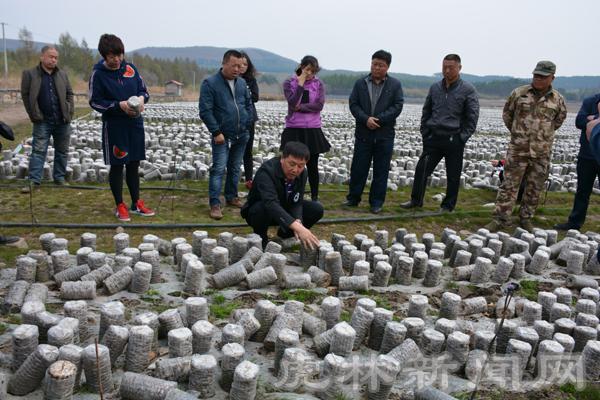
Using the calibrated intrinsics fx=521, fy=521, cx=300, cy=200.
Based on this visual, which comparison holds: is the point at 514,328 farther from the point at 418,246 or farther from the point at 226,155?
the point at 226,155

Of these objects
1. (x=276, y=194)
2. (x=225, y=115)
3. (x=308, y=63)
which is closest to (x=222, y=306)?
(x=276, y=194)

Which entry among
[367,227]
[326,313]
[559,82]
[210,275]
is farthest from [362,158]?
[559,82]

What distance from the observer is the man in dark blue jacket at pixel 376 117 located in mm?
6863

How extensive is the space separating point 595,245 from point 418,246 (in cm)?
228

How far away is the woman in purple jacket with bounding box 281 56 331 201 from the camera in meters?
6.46

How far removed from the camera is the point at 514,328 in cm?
360

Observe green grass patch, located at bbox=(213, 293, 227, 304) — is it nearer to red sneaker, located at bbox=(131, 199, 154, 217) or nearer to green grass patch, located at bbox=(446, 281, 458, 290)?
green grass patch, located at bbox=(446, 281, 458, 290)

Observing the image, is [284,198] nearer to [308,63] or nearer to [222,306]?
[222,306]

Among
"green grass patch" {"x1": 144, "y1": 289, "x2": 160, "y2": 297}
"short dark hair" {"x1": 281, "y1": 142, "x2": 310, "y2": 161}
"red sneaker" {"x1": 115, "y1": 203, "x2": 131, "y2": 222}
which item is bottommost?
"green grass patch" {"x1": 144, "y1": 289, "x2": 160, "y2": 297}

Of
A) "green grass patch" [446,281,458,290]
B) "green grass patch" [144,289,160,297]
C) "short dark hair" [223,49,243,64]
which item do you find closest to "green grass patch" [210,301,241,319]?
"green grass patch" [144,289,160,297]

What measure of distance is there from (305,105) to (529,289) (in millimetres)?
3343

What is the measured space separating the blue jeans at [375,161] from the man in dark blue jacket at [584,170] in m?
2.40

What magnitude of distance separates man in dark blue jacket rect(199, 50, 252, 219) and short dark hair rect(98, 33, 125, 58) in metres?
1.06

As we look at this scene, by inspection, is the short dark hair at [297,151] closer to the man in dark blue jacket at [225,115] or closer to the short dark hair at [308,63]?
the man in dark blue jacket at [225,115]
